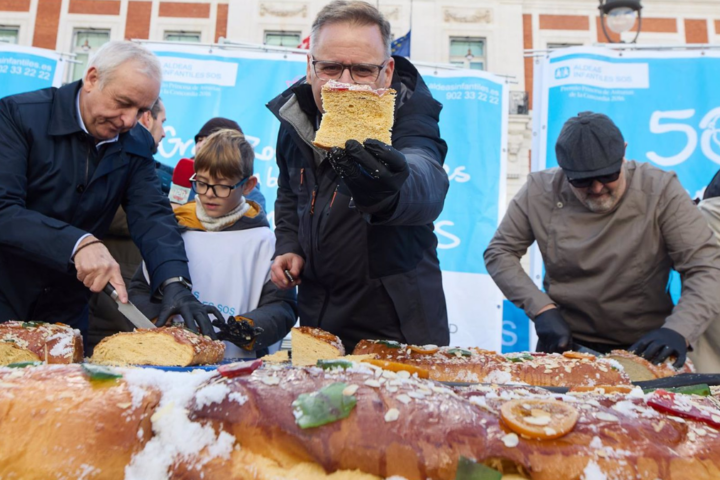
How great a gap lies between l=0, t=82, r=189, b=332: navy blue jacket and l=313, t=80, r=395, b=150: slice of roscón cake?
1103mm

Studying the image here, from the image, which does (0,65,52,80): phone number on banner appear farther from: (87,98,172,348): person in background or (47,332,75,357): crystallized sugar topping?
(47,332,75,357): crystallized sugar topping

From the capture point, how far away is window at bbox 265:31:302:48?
20312mm

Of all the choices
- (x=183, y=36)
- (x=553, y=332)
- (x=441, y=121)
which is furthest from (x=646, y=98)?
(x=183, y=36)

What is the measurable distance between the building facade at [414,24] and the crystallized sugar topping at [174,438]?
19.6 m

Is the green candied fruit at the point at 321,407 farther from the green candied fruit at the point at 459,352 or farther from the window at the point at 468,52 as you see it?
the window at the point at 468,52

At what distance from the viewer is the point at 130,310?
2.32m

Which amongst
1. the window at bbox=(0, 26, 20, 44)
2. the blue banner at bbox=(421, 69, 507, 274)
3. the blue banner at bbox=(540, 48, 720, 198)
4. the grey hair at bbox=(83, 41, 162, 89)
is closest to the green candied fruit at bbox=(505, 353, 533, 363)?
the grey hair at bbox=(83, 41, 162, 89)

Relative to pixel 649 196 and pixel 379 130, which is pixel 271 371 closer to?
pixel 379 130

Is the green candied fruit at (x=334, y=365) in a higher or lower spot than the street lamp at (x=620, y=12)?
lower

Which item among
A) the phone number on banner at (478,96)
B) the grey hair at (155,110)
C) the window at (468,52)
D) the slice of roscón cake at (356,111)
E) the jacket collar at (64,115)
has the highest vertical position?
the window at (468,52)

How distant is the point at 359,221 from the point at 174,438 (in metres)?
1.52

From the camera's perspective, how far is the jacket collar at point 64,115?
2.47 metres

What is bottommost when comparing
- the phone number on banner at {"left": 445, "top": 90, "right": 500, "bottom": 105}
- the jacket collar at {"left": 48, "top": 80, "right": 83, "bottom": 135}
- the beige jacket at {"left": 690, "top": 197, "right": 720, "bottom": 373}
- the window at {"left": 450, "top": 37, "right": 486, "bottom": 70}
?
the beige jacket at {"left": 690, "top": 197, "right": 720, "bottom": 373}

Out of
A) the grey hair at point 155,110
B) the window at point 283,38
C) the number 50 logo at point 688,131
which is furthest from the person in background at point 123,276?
the window at point 283,38
